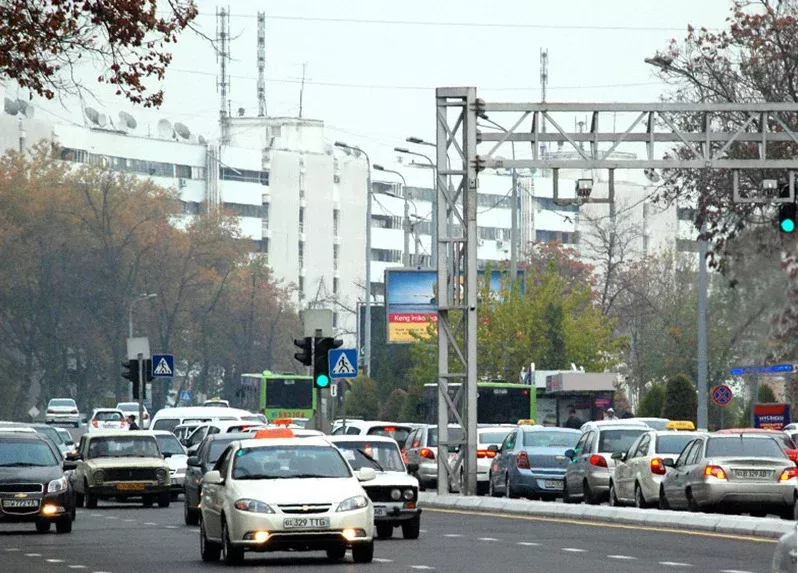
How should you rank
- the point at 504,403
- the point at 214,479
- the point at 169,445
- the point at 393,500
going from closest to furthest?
the point at 214,479 → the point at 393,500 → the point at 169,445 → the point at 504,403

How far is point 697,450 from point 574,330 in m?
53.1

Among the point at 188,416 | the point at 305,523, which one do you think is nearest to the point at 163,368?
the point at 188,416

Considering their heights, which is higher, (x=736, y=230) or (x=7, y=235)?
(x=7, y=235)

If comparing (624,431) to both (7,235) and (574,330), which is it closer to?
(574,330)

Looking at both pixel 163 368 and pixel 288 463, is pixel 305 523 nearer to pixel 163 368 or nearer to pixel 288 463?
pixel 288 463

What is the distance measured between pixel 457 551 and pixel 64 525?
837 cm

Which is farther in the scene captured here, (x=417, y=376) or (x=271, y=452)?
(x=417, y=376)

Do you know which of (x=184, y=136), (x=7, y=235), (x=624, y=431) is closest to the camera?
(x=624, y=431)

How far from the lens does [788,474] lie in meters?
31.6

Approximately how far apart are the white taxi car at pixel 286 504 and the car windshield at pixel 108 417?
214ft

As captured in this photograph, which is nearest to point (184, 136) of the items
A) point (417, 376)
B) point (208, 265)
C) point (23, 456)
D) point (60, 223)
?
point (208, 265)

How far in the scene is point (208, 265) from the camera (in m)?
133

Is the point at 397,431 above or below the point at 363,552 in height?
above

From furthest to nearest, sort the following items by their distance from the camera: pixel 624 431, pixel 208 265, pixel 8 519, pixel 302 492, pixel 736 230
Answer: pixel 208 265, pixel 736 230, pixel 624 431, pixel 8 519, pixel 302 492
